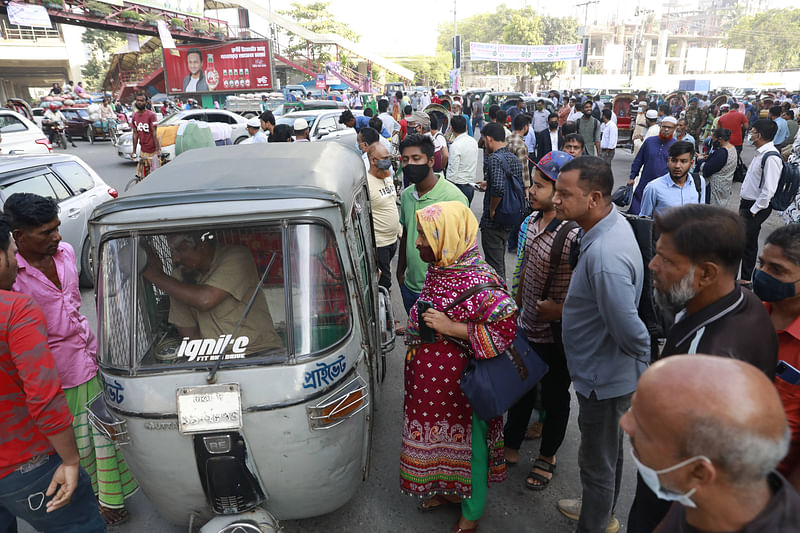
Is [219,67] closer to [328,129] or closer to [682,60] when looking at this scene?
[328,129]

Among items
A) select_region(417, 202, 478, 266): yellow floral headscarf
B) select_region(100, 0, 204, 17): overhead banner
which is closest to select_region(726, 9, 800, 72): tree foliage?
select_region(100, 0, 204, 17): overhead banner

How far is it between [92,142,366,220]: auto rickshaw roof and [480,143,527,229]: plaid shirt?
59.5 inches

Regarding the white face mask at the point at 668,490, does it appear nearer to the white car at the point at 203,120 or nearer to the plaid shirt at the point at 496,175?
the plaid shirt at the point at 496,175

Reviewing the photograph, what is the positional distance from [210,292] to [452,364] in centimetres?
130

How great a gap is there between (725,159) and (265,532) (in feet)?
20.8

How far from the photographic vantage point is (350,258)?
8.38 feet

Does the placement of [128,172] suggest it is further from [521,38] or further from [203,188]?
[521,38]

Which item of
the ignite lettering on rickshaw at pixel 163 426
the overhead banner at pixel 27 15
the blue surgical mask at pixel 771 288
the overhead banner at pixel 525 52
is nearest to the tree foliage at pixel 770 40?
the overhead banner at pixel 525 52

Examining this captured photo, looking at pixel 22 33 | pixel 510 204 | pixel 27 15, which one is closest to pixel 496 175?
pixel 510 204

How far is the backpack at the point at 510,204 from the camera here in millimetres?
4988

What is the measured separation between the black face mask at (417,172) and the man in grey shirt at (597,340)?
178 centimetres

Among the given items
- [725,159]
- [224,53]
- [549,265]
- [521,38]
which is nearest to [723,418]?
[549,265]

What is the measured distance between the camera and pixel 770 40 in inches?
3275

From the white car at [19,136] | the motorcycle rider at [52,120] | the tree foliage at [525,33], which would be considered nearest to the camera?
the white car at [19,136]
